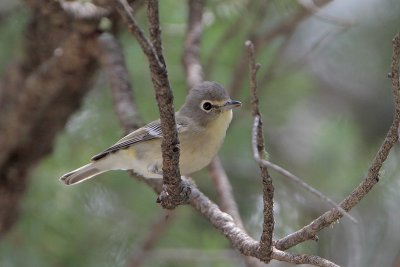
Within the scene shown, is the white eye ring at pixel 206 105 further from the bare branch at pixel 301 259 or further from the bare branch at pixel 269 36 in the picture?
the bare branch at pixel 301 259

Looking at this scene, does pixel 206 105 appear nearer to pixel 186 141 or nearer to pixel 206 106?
pixel 206 106

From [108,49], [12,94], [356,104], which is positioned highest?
[108,49]

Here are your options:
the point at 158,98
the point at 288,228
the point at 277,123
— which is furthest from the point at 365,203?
the point at 158,98

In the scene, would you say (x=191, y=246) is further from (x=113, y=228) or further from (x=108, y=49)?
(x=108, y=49)

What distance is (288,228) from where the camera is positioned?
358 cm

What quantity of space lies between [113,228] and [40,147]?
592mm

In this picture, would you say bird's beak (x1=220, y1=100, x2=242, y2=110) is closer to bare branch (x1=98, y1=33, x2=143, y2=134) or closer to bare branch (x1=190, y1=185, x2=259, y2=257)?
bare branch (x1=98, y1=33, x2=143, y2=134)

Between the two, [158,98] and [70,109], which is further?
[70,109]

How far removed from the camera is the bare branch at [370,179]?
1.37 metres

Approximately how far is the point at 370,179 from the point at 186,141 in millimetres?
1650

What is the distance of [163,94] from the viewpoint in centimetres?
158

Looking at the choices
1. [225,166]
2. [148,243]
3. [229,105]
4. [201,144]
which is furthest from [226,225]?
[225,166]

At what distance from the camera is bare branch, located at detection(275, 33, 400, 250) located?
1371mm

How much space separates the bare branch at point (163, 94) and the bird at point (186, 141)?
91cm
